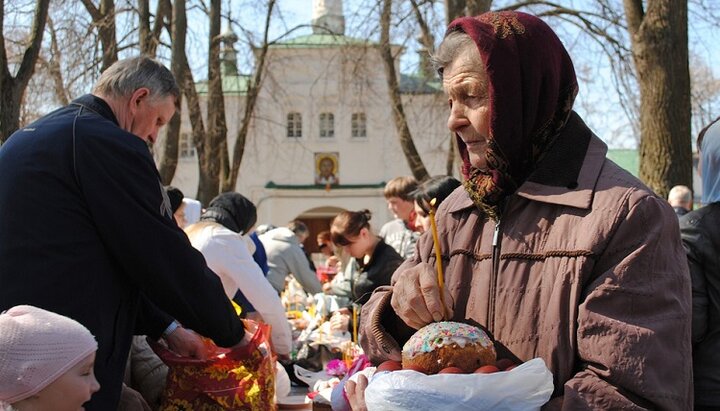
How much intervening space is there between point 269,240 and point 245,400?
216 inches

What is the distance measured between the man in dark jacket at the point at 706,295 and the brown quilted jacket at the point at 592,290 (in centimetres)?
110

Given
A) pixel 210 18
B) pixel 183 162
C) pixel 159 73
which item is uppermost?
pixel 210 18

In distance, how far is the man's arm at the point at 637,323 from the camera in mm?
1795

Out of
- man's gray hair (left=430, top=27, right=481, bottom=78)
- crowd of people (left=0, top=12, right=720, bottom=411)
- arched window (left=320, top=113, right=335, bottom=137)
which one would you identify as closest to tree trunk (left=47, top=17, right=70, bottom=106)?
crowd of people (left=0, top=12, right=720, bottom=411)

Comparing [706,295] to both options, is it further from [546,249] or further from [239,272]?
[239,272]

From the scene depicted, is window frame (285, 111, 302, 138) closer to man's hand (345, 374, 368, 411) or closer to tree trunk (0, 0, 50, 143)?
tree trunk (0, 0, 50, 143)

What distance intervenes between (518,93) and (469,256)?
0.44 meters

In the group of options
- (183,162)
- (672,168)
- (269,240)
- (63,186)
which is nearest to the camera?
(63,186)

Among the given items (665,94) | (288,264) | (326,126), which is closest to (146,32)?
(288,264)

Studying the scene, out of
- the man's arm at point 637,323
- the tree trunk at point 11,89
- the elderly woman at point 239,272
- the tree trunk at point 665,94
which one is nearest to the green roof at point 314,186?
the tree trunk at point 11,89

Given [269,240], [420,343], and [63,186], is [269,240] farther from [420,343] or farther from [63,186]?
[420,343]

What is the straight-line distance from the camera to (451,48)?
7.17 ft

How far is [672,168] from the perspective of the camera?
8.48 meters

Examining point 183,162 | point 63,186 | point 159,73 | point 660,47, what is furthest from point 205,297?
point 183,162
